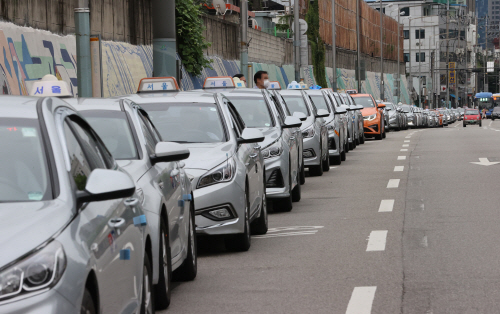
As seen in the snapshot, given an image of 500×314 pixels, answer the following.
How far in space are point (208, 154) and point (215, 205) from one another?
1.95 feet

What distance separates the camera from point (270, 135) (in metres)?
13.0

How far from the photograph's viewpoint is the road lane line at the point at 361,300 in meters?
6.52

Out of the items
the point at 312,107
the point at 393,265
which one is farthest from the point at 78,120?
the point at 312,107

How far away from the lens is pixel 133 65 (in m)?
27.5

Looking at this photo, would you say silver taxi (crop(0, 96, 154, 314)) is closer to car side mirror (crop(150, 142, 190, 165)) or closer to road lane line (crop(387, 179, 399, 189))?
car side mirror (crop(150, 142, 190, 165))

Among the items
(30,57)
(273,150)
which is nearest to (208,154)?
(273,150)

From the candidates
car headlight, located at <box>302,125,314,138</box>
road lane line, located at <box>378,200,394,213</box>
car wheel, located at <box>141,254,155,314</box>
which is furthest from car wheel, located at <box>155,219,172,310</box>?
car headlight, located at <box>302,125,314,138</box>

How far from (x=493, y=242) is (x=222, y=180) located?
101 inches

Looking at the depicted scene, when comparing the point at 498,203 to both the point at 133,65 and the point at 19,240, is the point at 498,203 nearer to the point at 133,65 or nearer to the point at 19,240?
the point at 19,240

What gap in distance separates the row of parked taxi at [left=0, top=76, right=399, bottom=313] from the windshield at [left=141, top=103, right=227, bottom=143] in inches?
0.5

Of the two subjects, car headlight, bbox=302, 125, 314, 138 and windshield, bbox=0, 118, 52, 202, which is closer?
windshield, bbox=0, 118, 52, 202

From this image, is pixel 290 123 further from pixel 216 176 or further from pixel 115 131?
pixel 115 131

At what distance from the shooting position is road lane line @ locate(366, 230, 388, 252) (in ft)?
30.3

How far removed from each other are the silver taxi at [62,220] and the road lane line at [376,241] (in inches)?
162
